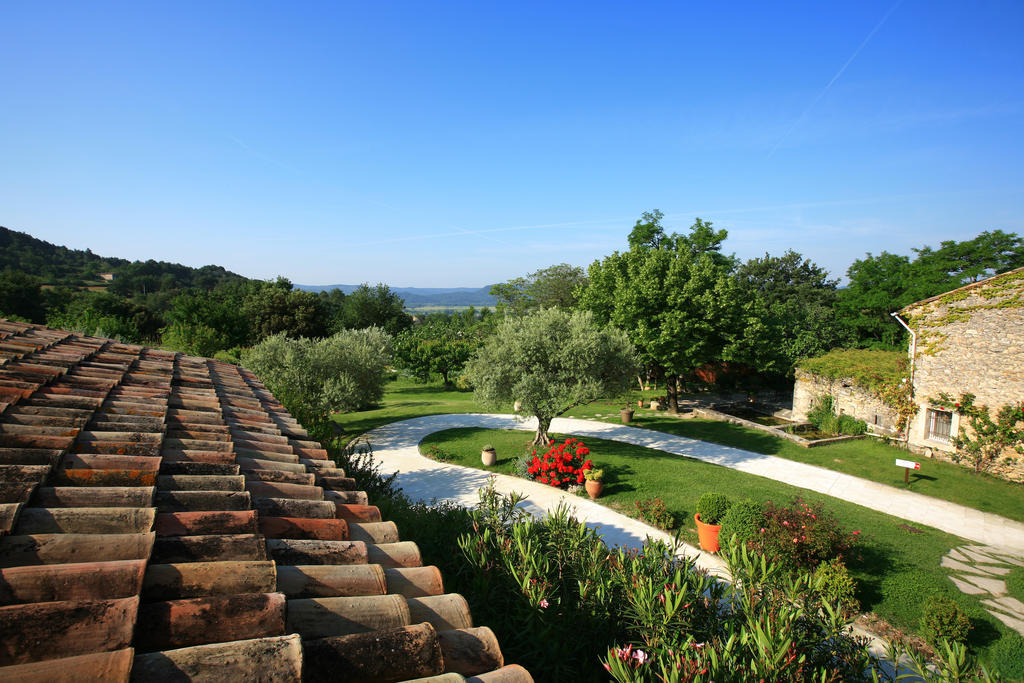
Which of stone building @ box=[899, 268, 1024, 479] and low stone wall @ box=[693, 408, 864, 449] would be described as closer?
stone building @ box=[899, 268, 1024, 479]

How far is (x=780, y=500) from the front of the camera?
1120 cm

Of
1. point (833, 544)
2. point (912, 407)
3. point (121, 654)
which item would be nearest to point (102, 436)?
point (121, 654)

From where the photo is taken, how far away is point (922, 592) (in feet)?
25.3

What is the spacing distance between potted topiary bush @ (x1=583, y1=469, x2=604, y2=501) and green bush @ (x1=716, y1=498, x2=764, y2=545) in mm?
3499

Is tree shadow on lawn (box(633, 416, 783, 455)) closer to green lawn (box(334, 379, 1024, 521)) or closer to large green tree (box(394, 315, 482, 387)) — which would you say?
green lawn (box(334, 379, 1024, 521))

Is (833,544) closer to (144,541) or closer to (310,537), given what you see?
(310,537)

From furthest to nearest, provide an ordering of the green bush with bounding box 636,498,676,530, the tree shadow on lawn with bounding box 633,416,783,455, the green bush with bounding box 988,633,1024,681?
the tree shadow on lawn with bounding box 633,416,783,455
the green bush with bounding box 636,498,676,530
the green bush with bounding box 988,633,1024,681

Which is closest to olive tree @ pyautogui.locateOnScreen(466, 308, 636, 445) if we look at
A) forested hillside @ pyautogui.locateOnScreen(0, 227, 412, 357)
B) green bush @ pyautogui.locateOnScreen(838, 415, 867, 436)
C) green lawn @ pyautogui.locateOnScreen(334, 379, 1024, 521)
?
green lawn @ pyautogui.locateOnScreen(334, 379, 1024, 521)

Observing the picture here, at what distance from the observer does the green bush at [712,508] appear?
30.6 ft

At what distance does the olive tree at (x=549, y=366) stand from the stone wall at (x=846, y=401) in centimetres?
1018

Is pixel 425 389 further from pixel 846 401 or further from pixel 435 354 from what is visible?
pixel 846 401

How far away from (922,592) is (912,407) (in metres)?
10.7

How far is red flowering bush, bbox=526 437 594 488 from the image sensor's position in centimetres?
1255

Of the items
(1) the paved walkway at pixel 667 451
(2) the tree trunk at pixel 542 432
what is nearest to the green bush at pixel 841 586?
(1) the paved walkway at pixel 667 451
